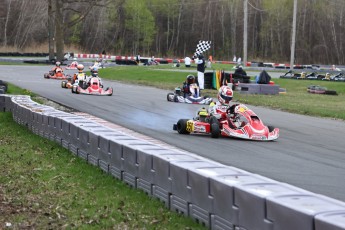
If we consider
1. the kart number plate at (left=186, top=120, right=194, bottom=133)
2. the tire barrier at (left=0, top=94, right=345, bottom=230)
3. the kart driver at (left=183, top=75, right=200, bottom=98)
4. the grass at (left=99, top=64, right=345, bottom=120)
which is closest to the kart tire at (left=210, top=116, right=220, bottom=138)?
the kart number plate at (left=186, top=120, right=194, bottom=133)

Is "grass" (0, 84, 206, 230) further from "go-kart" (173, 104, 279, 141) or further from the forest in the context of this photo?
the forest

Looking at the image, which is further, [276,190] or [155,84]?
[155,84]

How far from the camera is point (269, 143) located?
12086mm

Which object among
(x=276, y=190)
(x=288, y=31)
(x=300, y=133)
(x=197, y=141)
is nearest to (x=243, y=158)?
(x=197, y=141)

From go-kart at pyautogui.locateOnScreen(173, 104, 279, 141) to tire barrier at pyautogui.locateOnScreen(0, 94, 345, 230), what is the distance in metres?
3.39

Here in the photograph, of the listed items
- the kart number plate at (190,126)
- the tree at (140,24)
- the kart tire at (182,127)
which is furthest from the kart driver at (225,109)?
the tree at (140,24)

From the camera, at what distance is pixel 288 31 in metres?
85.4

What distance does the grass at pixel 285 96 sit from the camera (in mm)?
20047

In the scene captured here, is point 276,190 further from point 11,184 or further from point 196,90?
point 196,90

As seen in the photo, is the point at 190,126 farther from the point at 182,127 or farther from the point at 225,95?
the point at 225,95

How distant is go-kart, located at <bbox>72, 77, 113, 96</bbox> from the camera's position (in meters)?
23.1

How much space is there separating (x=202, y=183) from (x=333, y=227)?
6.43ft

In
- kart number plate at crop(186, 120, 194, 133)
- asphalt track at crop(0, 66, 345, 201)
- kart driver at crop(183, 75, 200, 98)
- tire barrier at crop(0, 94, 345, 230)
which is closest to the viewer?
tire barrier at crop(0, 94, 345, 230)

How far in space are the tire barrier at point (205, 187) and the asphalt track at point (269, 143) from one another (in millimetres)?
1940
